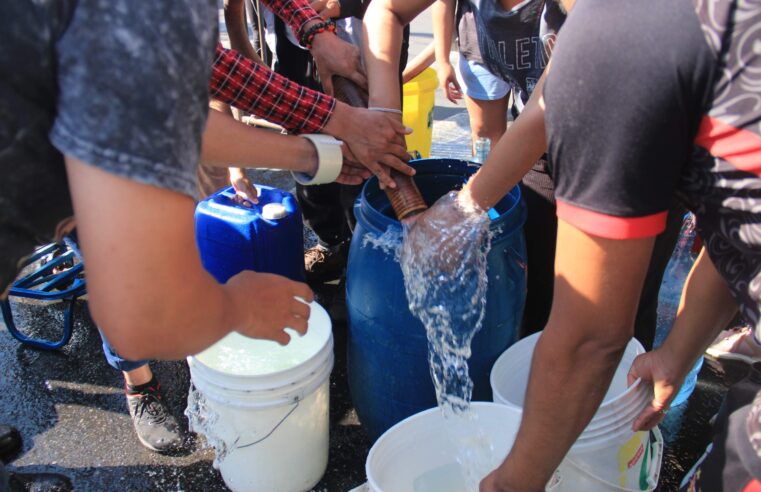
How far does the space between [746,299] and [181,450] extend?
5.75ft

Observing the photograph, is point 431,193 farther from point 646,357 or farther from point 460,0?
point 460,0

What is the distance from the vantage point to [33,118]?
0.63 meters

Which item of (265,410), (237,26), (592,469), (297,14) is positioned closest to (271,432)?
(265,410)

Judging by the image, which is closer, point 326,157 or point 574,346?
point 574,346

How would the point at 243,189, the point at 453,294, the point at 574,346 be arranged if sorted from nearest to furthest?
the point at 574,346, the point at 453,294, the point at 243,189

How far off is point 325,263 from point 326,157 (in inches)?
48.7

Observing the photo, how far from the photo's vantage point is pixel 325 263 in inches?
112

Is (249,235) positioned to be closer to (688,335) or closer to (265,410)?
(265,410)

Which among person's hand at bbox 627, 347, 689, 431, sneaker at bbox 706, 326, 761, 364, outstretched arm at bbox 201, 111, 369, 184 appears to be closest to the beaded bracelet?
outstretched arm at bbox 201, 111, 369, 184

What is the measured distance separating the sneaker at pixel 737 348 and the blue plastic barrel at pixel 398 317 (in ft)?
3.61

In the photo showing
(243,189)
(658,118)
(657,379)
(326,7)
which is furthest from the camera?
(326,7)

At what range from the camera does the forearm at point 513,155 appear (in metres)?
1.35

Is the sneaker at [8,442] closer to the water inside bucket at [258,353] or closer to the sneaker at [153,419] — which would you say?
the sneaker at [153,419]

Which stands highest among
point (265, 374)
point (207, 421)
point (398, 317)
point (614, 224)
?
point (614, 224)
